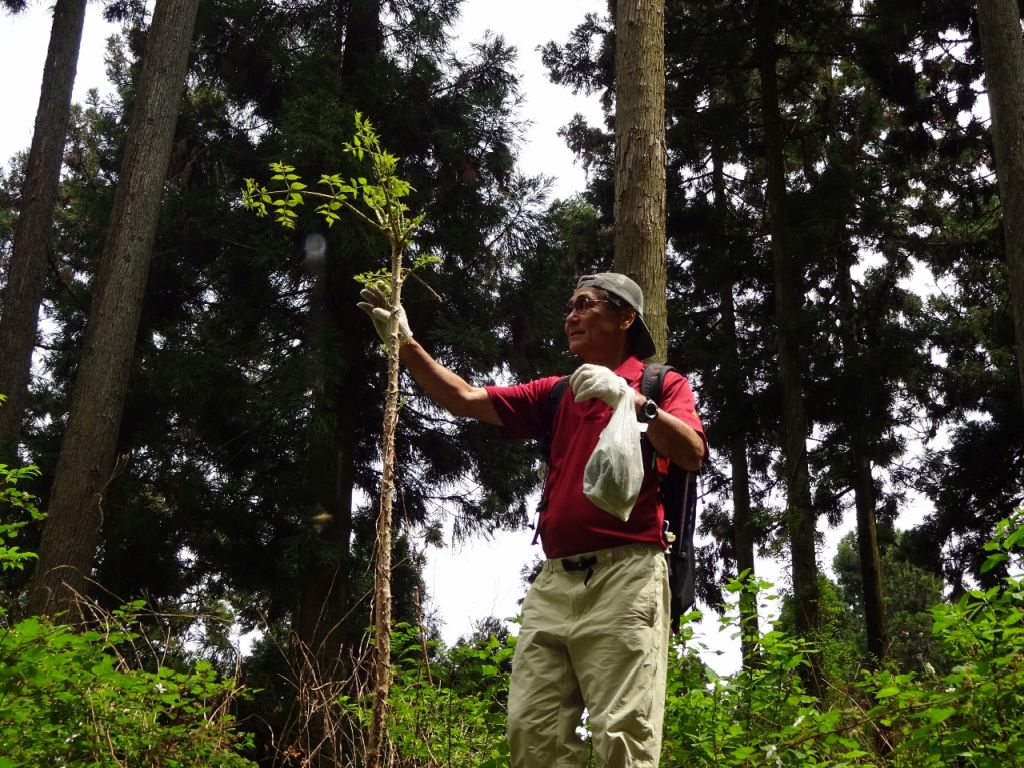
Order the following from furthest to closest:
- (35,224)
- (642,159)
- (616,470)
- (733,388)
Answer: (733,388) < (35,224) < (642,159) < (616,470)

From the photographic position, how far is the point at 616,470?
270 cm

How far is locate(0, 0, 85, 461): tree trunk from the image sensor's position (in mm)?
11109

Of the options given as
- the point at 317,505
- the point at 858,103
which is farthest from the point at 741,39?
the point at 317,505

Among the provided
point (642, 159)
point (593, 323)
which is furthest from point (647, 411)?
point (642, 159)

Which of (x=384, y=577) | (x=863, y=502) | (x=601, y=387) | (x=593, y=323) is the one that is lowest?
(x=384, y=577)

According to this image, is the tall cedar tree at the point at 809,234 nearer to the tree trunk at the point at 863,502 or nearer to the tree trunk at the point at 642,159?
the tree trunk at the point at 863,502

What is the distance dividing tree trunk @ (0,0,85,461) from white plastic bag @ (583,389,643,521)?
28.9 ft

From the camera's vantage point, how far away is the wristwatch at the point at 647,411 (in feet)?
Result: 9.43

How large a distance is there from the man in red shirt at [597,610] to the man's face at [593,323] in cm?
23

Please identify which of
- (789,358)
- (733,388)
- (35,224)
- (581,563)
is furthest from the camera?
(733,388)

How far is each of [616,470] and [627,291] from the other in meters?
0.96

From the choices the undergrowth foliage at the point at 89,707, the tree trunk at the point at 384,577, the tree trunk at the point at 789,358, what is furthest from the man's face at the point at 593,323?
the tree trunk at the point at 789,358

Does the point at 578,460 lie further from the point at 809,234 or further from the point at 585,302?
the point at 809,234

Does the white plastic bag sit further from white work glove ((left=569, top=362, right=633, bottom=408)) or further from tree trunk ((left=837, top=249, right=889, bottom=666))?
tree trunk ((left=837, top=249, right=889, bottom=666))
